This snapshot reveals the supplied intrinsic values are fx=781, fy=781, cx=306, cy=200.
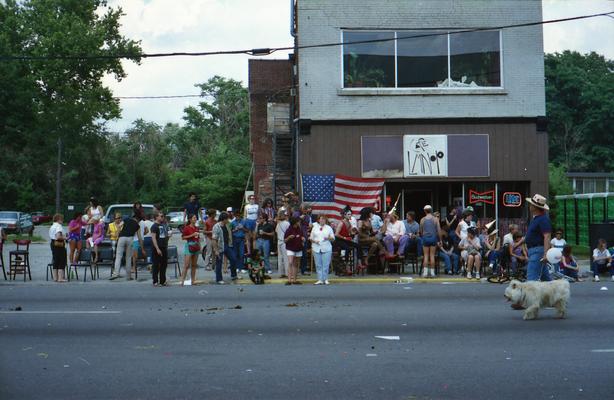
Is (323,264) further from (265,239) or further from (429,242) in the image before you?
(429,242)

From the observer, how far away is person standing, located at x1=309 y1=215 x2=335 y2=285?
1872 cm

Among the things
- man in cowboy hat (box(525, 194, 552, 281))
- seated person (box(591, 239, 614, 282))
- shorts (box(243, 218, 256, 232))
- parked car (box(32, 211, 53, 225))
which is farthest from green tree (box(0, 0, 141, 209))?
man in cowboy hat (box(525, 194, 552, 281))

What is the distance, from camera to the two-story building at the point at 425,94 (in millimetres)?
24422

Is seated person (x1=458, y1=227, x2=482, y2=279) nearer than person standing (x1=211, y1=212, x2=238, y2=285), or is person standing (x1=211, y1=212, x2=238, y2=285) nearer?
person standing (x1=211, y1=212, x2=238, y2=285)

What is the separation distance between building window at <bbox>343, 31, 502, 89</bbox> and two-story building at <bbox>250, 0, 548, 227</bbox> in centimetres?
3

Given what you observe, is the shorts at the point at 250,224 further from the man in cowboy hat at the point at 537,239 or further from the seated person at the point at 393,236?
the man in cowboy hat at the point at 537,239

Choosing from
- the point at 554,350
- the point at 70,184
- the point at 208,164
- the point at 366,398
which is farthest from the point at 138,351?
the point at 70,184

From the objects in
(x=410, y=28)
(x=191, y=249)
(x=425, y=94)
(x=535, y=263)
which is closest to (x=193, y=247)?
(x=191, y=249)

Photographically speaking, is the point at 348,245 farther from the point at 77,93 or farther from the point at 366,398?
the point at 77,93

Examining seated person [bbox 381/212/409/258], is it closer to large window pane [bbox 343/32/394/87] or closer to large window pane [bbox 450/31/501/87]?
large window pane [bbox 343/32/394/87]

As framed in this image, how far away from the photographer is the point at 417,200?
83.6 ft

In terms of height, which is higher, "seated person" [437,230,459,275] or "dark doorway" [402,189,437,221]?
"dark doorway" [402,189,437,221]

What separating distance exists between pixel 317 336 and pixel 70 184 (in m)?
61.1

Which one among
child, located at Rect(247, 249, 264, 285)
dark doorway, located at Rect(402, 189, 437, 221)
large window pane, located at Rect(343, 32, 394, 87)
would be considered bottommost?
child, located at Rect(247, 249, 264, 285)
